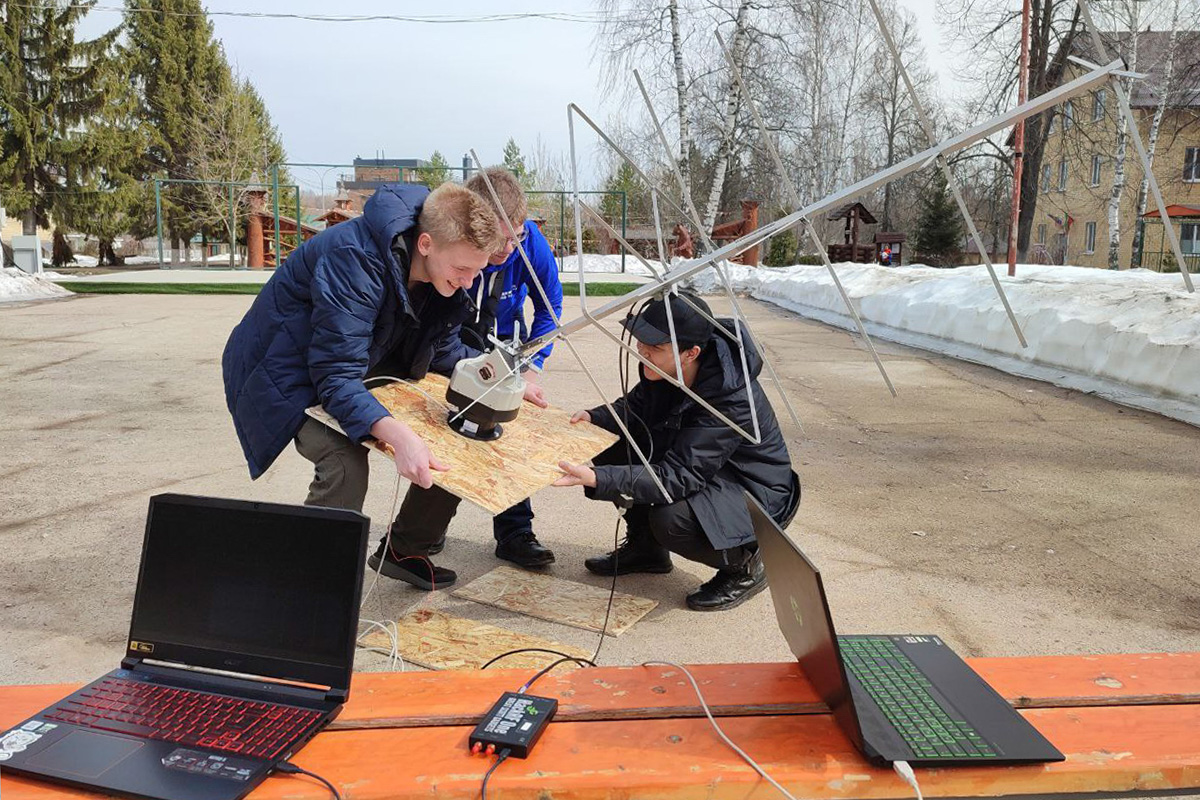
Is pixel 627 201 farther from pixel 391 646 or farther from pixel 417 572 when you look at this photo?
pixel 391 646

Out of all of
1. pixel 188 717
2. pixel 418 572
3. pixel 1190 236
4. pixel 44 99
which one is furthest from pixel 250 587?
pixel 1190 236

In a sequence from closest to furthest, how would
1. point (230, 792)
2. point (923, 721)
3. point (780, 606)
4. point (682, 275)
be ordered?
point (230, 792) < point (923, 721) < point (682, 275) < point (780, 606)

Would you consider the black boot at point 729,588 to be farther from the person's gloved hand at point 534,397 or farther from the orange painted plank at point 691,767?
the orange painted plank at point 691,767

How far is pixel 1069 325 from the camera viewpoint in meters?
8.83

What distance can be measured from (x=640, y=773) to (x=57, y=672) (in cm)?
229

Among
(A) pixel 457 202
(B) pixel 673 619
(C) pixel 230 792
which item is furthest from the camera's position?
(B) pixel 673 619

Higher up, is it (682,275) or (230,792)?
(682,275)

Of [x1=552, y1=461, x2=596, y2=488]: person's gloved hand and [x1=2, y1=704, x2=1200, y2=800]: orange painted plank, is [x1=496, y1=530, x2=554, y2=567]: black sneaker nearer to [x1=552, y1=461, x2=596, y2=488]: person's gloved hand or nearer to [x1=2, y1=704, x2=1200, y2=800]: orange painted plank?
[x1=552, y1=461, x2=596, y2=488]: person's gloved hand

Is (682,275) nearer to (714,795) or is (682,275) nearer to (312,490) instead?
(714,795)

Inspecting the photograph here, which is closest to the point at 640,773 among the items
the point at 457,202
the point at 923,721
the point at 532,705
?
the point at 532,705

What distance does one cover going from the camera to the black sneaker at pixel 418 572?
3682 mm

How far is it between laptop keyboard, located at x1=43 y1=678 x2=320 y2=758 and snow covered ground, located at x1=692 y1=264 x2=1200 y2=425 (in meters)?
6.95

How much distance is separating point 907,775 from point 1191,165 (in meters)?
41.0

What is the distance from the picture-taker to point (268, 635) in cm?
179
